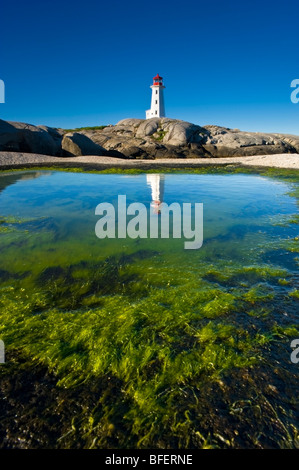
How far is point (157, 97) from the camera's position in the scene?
A: 2509 inches

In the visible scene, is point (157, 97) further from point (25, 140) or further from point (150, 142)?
point (25, 140)

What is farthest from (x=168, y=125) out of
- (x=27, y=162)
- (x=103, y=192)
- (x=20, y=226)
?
(x=20, y=226)

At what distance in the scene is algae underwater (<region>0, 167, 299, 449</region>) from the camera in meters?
1.96

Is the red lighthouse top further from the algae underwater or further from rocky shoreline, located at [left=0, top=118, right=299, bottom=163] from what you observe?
the algae underwater

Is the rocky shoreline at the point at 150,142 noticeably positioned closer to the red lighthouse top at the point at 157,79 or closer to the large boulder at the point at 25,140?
the large boulder at the point at 25,140

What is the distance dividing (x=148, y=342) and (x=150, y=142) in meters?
40.3

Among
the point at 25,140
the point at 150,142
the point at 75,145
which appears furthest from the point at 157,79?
the point at 25,140

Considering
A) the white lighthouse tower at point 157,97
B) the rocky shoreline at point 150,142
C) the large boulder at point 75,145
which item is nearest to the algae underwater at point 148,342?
the rocky shoreline at point 150,142

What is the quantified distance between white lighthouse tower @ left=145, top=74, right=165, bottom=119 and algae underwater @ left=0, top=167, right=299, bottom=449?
66895 millimetres

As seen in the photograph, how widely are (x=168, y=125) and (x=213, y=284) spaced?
145ft

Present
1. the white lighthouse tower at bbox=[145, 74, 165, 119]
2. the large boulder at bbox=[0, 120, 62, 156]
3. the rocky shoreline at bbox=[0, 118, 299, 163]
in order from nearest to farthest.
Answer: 1. the large boulder at bbox=[0, 120, 62, 156]
2. the rocky shoreline at bbox=[0, 118, 299, 163]
3. the white lighthouse tower at bbox=[145, 74, 165, 119]

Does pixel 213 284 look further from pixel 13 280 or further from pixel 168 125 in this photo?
pixel 168 125

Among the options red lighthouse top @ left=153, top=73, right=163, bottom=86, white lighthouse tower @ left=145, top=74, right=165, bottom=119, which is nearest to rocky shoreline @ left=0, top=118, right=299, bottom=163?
white lighthouse tower @ left=145, top=74, right=165, bottom=119

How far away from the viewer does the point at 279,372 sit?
245cm
